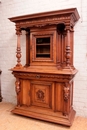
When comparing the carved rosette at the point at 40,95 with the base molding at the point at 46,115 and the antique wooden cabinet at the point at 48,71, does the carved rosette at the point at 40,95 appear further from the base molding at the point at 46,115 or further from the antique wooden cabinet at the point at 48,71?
the base molding at the point at 46,115

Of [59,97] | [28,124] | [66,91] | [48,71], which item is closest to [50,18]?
[48,71]

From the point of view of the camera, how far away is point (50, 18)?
7.22 feet

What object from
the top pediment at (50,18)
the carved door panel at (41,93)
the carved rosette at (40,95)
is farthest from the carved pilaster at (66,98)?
the top pediment at (50,18)

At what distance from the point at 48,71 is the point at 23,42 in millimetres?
1123

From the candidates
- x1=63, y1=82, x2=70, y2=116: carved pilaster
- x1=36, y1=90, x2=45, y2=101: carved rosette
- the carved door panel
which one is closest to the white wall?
x1=63, y1=82, x2=70, y2=116: carved pilaster

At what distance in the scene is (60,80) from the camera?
7.23 feet

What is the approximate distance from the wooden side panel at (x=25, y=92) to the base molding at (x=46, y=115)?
13 centimetres

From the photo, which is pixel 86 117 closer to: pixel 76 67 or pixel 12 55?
pixel 76 67

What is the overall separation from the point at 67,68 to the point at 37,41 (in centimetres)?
80

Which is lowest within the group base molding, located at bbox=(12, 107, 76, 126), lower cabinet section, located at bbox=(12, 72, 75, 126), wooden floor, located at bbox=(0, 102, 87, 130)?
wooden floor, located at bbox=(0, 102, 87, 130)

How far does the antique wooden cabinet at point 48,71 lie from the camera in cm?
217

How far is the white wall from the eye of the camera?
2455 mm

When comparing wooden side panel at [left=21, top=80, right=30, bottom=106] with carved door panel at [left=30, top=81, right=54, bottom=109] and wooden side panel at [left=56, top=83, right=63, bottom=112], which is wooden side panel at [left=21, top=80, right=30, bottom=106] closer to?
Answer: carved door panel at [left=30, top=81, right=54, bottom=109]

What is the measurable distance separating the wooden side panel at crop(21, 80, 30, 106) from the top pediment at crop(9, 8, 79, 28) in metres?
1.07
